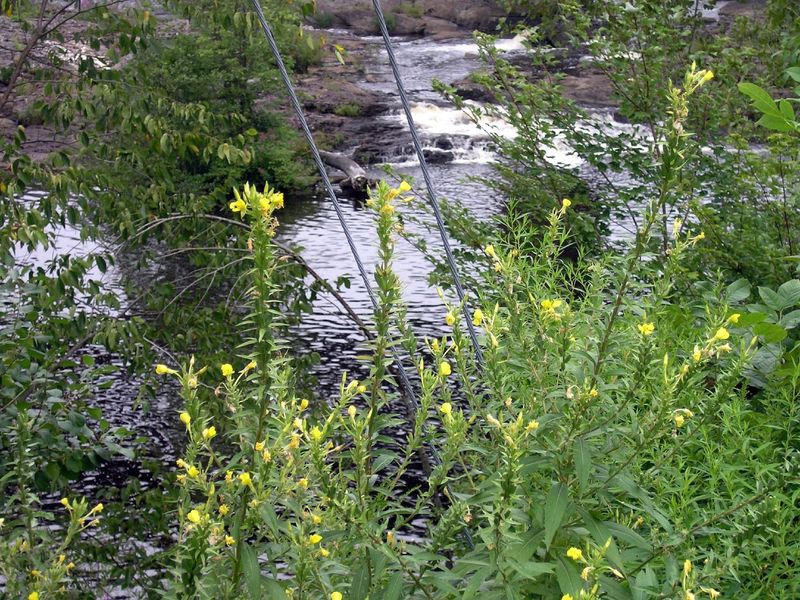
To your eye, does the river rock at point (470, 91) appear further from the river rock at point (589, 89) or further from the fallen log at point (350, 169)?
the fallen log at point (350, 169)

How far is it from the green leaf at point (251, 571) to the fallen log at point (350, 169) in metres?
15.2

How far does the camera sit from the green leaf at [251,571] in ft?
6.06

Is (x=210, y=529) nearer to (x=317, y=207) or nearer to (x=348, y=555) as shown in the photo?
A: (x=348, y=555)

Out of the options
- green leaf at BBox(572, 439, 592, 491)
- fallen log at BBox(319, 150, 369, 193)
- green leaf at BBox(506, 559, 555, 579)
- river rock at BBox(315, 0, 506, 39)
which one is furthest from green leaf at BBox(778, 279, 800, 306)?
river rock at BBox(315, 0, 506, 39)

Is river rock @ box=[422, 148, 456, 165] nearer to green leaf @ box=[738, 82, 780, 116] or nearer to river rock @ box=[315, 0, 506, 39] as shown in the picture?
river rock @ box=[315, 0, 506, 39]

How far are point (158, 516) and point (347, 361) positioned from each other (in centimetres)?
506

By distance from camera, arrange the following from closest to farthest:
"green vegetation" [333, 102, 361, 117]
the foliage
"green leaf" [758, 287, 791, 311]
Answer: "green leaf" [758, 287, 791, 311]
the foliage
"green vegetation" [333, 102, 361, 117]

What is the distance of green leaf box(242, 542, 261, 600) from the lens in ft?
6.06

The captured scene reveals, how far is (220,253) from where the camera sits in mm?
5145

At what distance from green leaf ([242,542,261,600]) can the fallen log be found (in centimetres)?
1524

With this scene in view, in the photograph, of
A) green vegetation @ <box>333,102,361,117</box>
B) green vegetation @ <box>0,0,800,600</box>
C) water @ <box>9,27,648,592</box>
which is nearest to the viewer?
green vegetation @ <box>0,0,800,600</box>

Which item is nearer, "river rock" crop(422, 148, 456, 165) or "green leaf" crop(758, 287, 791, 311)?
"green leaf" crop(758, 287, 791, 311)

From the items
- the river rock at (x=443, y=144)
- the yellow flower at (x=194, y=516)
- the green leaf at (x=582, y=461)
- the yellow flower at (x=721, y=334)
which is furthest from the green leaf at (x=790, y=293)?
the river rock at (x=443, y=144)

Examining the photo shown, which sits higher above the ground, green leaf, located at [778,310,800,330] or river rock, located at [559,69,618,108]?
green leaf, located at [778,310,800,330]
